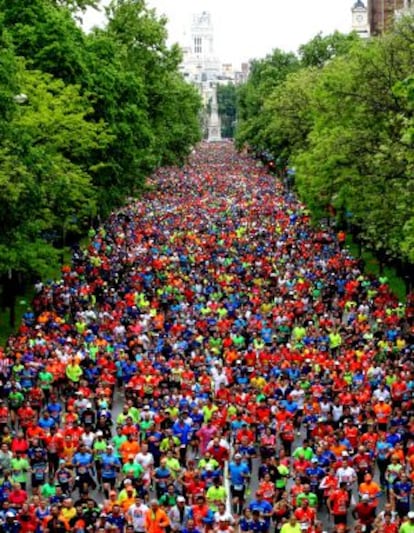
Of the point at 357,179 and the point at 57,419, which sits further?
the point at 357,179

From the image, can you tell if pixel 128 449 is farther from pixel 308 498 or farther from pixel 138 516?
pixel 308 498

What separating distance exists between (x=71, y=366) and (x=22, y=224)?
21.3ft

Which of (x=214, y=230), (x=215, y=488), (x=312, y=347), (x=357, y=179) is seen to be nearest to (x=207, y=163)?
(x=214, y=230)

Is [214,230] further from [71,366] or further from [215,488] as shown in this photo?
[215,488]

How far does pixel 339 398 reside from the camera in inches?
882

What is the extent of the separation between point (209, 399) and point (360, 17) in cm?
12898

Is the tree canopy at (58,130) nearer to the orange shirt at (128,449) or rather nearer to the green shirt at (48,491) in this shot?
the orange shirt at (128,449)

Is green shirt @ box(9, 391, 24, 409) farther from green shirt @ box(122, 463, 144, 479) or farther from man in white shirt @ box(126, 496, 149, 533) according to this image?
man in white shirt @ box(126, 496, 149, 533)

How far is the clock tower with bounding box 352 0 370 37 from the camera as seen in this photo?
470 feet

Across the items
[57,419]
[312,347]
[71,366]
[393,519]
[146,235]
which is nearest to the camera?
[393,519]

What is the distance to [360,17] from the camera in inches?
5723

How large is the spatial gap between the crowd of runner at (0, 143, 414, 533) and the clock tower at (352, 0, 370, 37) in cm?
10390

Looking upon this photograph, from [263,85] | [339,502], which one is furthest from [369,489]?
[263,85]

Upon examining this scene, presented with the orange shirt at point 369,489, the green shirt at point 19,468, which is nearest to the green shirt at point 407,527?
the orange shirt at point 369,489
